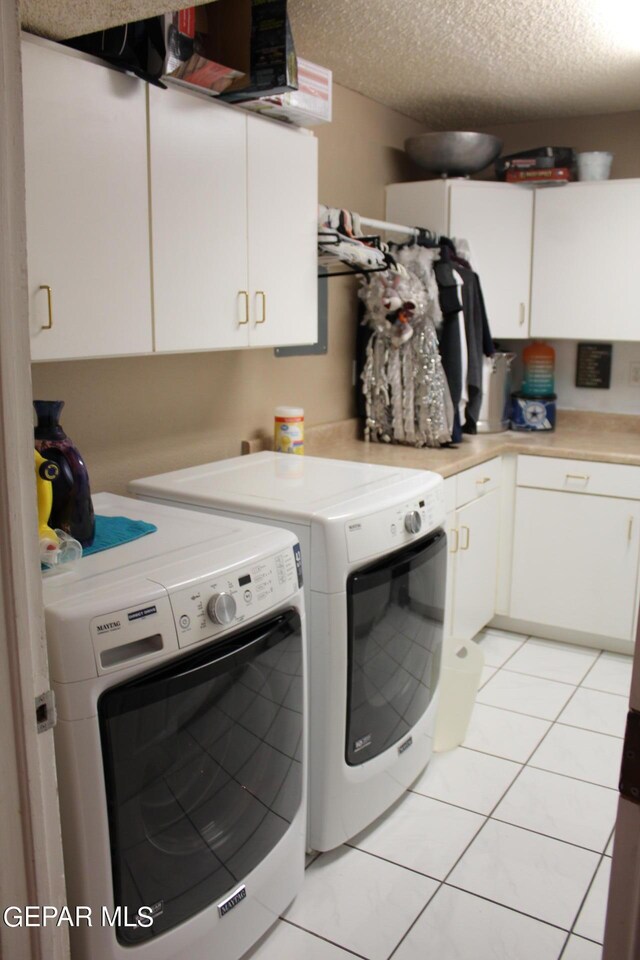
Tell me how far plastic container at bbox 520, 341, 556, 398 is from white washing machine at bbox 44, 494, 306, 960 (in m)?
2.49

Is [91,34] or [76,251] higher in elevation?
[91,34]

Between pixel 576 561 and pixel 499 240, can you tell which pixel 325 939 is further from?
pixel 499 240

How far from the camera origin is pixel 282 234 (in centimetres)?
246

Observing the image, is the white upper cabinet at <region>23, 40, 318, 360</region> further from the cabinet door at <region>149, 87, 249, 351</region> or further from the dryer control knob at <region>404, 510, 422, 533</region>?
the dryer control knob at <region>404, 510, 422, 533</region>

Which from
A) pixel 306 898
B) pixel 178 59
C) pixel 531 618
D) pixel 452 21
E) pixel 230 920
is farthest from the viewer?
pixel 531 618

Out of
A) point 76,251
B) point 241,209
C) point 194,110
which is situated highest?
point 194,110

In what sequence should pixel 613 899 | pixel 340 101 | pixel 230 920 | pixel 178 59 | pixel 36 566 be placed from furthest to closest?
pixel 340 101 → pixel 178 59 → pixel 230 920 → pixel 36 566 → pixel 613 899

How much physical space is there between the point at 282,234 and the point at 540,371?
200 cm

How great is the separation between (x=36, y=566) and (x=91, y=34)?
1.32m

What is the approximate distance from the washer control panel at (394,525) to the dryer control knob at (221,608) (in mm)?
473

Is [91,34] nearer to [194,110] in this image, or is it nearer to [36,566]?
[194,110]

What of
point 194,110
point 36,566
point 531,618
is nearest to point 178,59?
point 194,110

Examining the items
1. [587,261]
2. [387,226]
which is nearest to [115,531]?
[387,226]

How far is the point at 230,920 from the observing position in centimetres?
172
